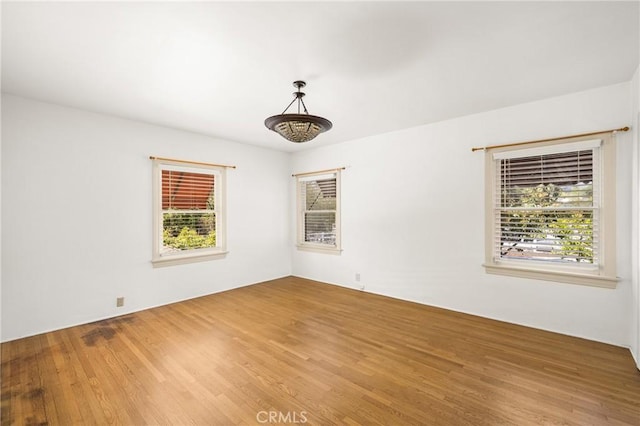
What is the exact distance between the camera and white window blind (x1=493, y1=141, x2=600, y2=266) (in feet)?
9.87

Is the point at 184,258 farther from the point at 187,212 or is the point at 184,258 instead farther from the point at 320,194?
the point at 320,194

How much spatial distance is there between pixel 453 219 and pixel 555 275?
1.24 metres

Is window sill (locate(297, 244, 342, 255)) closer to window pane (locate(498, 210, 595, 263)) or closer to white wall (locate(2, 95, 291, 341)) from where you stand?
white wall (locate(2, 95, 291, 341))

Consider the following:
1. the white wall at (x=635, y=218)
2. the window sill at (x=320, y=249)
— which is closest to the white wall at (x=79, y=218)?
the window sill at (x=320, y=249)

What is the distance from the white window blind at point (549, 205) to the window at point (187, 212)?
4.25 metres

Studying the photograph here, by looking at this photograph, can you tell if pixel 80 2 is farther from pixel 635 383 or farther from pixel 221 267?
pixel 635 383

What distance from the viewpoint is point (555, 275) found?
313 centimetres

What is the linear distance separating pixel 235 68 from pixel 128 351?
9.51 feet

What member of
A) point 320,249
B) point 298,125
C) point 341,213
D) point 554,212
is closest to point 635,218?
point 554,212

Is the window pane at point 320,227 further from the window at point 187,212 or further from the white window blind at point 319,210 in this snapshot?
the window at point 187,212

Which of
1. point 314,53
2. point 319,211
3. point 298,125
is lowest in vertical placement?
point 319,211

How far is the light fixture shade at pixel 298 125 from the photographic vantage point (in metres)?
2.42

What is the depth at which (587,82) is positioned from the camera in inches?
110

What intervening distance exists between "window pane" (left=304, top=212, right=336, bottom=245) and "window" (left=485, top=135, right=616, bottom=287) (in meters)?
2.62
